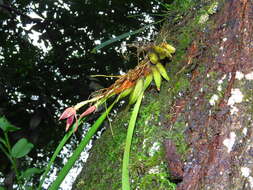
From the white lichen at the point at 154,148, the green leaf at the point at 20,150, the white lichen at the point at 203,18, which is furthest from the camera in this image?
the green leaf at the point at 20,150

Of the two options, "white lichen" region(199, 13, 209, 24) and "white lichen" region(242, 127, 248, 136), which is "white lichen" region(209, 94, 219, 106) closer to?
"white lichen" region(242, 127, 248, 136)

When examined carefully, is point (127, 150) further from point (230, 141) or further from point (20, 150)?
point (20, 150)

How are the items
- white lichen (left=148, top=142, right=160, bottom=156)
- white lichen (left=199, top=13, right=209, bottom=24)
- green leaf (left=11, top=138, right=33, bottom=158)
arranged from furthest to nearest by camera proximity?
green leaf (left=11, top=138, right=33, bottom=158) < white lichen (left=199, top=13, right=209, bottom=24) < white lichen (left=148, top=142, right=160, bottom=156)

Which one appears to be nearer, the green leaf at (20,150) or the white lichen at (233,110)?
the white lichen at (233,110)

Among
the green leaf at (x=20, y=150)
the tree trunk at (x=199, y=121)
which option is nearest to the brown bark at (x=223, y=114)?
the tree trunk at (x=199, y=121)

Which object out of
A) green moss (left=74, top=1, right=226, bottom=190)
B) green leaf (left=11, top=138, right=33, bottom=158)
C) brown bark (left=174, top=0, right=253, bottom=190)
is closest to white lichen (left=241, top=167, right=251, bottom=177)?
brown bark (left=174, top=0, right=253, bottom=190)

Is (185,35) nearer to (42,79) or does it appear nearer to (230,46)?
(230,46)

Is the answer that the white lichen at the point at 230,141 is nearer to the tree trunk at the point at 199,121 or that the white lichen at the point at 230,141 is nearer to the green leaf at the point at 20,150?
the tree trunk at the point at 199,121

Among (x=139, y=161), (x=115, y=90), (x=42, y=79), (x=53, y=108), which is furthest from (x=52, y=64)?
(x=139, y=161)

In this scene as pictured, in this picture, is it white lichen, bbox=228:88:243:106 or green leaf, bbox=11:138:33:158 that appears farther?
green leaf, bbox=11:138:33:158

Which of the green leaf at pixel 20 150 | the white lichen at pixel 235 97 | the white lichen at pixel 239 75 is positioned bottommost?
the white lichen at pixel 235 97
